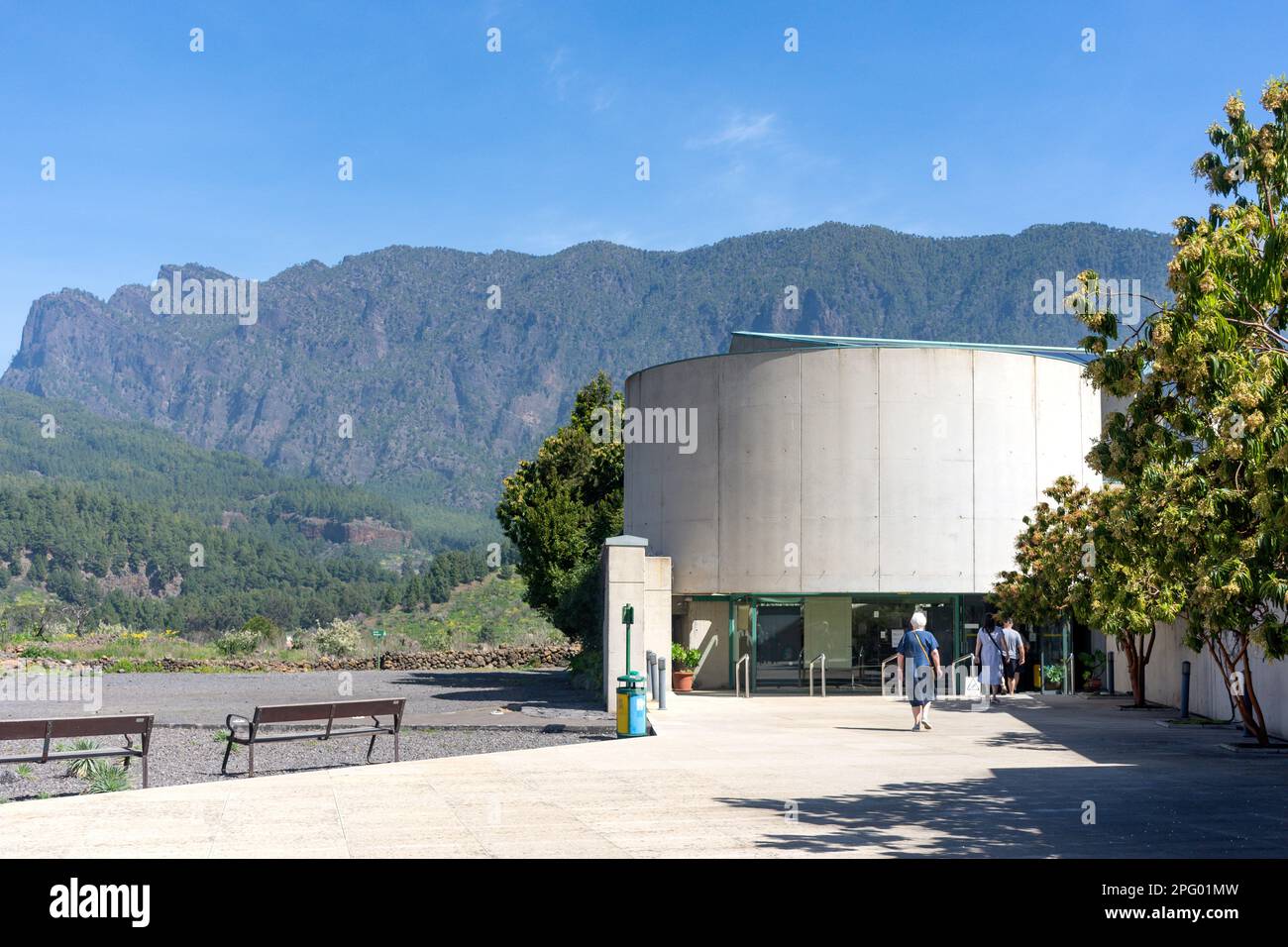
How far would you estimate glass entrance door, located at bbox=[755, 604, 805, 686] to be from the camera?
29.9m

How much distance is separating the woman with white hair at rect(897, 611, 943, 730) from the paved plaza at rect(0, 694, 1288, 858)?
1553 millimetres

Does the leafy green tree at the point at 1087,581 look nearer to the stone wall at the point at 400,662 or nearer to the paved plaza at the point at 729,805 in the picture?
the paved plaza at the point at 729,805

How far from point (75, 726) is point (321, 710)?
123 inches

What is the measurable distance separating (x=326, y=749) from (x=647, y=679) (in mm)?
8956

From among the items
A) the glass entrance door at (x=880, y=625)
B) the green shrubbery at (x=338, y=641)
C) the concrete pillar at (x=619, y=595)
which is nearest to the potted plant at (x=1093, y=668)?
the glass entrance door at (x=880, y=625)

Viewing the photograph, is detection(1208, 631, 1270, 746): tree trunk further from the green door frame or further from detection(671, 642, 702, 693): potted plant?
detection(671, 642, 702, 693): potted plant

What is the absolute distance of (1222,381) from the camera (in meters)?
10.2

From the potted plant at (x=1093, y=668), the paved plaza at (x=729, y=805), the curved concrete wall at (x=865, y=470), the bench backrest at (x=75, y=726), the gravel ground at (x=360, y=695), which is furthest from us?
the curved concrete wall at (x=865, y=470)

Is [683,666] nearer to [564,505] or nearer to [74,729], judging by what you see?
[564,505]

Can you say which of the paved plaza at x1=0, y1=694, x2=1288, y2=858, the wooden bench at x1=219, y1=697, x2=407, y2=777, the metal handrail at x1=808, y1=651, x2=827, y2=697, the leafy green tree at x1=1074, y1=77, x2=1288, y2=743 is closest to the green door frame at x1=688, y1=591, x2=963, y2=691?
the metal handrail at x1=808, y1=651, x2=827, y2=697

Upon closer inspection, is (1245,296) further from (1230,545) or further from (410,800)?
(410,800)

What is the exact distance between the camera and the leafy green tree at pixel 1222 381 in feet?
32.5

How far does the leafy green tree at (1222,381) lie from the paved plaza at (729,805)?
228 centimetres
